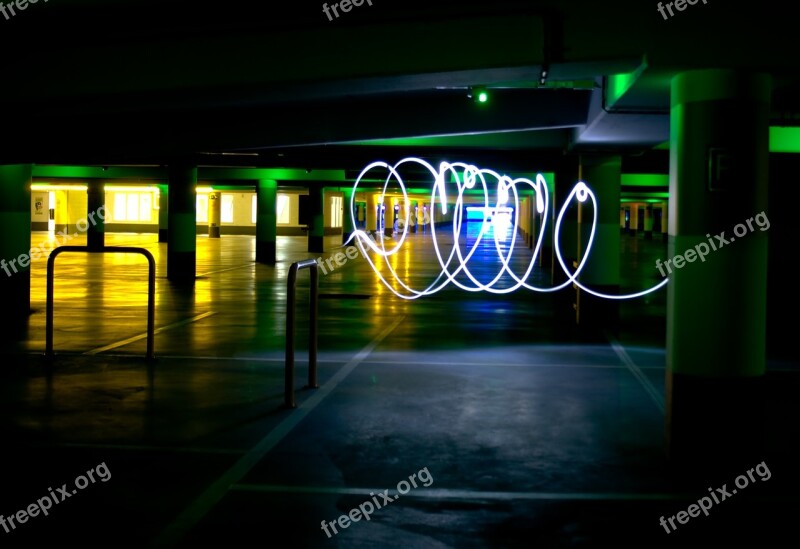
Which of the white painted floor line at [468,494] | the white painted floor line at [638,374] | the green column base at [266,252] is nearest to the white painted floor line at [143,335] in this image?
the white painted floor line at [638,374]

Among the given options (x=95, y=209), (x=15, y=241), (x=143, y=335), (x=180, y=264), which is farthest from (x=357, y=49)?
(x=95, y=209)

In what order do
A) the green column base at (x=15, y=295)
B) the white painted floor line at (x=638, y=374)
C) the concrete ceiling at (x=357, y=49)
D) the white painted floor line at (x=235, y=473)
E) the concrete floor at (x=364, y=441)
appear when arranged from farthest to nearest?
the green column base at (x=15, y=295), the white painted floor line at (x=638, y=374), the concrete ceiling at (x=357, y=49), the concrete floor at (x=364, y=441), the white painted floor line at (x=235, y=473)

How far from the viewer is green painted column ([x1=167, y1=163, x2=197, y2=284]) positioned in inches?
989

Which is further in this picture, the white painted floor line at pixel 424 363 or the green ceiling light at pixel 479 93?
the green ceiling light at pixel 479 93

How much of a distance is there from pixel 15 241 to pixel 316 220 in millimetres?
26123

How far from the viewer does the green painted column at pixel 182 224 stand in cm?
2512

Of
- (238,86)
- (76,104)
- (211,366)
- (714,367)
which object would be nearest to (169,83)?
(238,86)

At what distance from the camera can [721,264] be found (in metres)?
6.87

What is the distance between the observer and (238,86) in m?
7.96

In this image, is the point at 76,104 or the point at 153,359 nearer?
the point at 76,104

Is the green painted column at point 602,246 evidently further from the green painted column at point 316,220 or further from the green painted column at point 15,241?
the green painted column at point 316,220

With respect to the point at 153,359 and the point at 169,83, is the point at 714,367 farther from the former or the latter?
the point at 153,359

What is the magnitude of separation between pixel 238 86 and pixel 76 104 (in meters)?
2.10

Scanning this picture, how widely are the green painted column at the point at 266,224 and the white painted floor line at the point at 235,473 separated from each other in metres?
23.3
